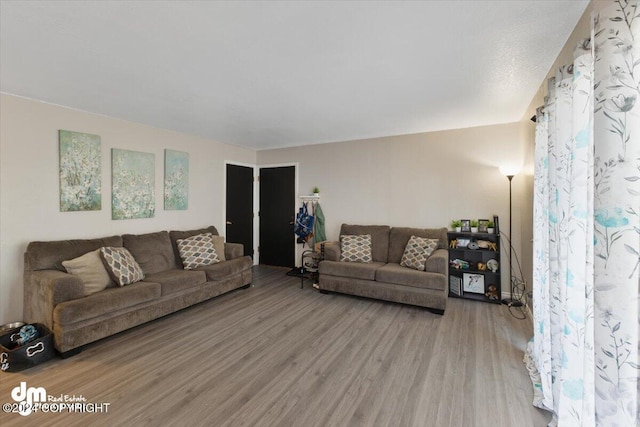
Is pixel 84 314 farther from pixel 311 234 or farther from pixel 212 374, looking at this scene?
pixel 311 234

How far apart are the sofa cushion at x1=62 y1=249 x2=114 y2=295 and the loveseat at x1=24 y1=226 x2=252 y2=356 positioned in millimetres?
31

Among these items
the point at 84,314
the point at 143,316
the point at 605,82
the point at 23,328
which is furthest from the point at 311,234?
the point at 605,82

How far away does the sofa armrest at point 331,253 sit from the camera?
429 cm

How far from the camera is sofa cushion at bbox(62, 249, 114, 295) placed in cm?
281

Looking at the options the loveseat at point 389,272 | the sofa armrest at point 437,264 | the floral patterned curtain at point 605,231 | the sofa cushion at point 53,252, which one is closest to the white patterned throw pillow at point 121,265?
the sofa cushion at point 53,252

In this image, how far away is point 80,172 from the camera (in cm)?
329

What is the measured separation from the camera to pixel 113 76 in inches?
96.3

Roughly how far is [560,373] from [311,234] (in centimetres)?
403

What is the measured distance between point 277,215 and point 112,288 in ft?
10.5

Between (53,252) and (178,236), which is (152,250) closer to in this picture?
(178,236)

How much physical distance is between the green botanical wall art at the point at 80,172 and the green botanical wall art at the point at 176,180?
881mm

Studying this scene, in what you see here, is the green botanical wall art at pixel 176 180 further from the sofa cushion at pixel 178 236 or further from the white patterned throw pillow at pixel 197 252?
the white patterned throw pillow at pixel 197 252

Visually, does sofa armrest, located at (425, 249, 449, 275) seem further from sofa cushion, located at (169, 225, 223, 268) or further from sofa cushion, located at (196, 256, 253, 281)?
sofa cushion, located at (169, 225, 223, 268)

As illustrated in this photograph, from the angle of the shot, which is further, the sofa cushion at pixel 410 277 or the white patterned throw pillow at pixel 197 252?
the white patterned throw pillow at pixel 197 252
